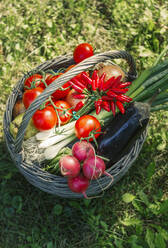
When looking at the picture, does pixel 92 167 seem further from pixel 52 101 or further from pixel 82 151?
pixel 52 101

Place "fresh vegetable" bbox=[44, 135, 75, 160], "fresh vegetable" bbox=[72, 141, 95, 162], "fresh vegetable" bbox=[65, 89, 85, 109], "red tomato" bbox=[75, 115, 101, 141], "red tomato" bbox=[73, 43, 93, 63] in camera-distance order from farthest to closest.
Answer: "red tomato" bbox=[73, 43, 93, 63] < "fresh vegetable" bbox=[65, 89, 85, 109] < "fresh vegetable" bbox=[44, 135, 75, 160] < "red tomato" bbox=[75, 115, 101, 141] < "fresh vegetable" bbox=[72, 141, 95, 162]

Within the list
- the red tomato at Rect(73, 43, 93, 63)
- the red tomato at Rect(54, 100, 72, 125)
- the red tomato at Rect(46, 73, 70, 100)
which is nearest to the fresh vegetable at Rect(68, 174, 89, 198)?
the red tomato at Rect(54, 100, 72, 125)

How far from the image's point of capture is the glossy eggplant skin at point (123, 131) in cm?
182

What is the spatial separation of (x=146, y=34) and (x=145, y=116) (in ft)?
5.18

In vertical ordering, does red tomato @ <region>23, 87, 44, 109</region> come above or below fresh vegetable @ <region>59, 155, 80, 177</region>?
above

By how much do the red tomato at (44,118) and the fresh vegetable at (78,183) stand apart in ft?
1.32

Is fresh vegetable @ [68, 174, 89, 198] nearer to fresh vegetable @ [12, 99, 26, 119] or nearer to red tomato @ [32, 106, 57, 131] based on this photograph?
red tomato @ [32, 106, 57, 131]

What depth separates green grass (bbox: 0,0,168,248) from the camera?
2234 millimetres

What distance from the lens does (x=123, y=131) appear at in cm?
185

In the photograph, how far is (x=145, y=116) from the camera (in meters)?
1.81

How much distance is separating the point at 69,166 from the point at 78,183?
5.6 inches

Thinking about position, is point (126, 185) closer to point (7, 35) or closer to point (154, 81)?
point (154, 81)

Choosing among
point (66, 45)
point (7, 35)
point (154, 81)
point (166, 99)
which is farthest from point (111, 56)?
point (7, 35)

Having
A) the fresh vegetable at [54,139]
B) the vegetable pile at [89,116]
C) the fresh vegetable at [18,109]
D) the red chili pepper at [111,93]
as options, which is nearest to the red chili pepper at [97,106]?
the vegetable pile at [89,116]
